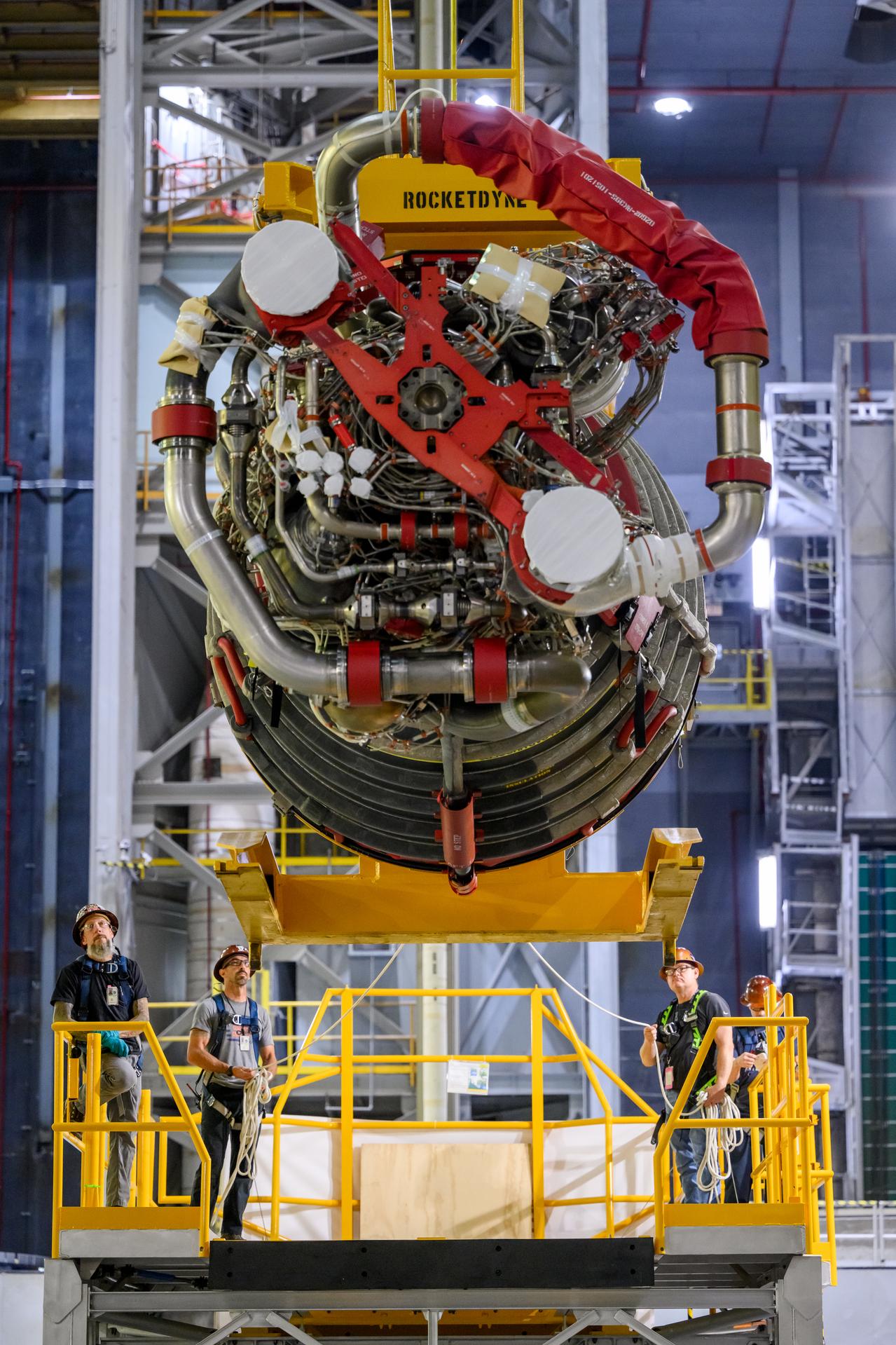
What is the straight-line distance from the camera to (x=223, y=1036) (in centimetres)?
857

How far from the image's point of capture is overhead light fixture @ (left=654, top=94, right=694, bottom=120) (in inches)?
952

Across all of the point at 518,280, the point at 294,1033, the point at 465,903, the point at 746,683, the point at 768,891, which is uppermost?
the point at 746,683

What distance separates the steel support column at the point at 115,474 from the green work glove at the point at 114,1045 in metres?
7.99

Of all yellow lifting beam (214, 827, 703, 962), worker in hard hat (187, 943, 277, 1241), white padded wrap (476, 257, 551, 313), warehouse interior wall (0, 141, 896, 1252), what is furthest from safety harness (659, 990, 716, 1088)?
warehouse interior wall (0, 141, 896, 1252)

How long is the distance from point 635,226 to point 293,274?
130 centimetres

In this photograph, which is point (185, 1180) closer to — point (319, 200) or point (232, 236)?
point (232, 236)

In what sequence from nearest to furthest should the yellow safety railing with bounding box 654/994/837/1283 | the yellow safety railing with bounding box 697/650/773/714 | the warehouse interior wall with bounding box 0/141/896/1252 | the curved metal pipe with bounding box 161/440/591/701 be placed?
1. the curved metal pipe with bounding box 161/440/591/701
2. the yellow safety railing with bounding box 654/994/837/1283
3. the warehouse interior wall with bounding box 0/141/896/1252
4. the yellow safety railing with bounding box 697/650/773/714

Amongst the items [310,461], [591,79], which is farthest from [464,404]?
[591,79]

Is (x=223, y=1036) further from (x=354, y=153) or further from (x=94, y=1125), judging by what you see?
(x=354, y=153)

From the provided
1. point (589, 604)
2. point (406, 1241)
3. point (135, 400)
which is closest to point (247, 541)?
point (589, 604)

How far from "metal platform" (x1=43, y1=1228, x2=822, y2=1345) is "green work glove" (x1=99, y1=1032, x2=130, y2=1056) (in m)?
1.45

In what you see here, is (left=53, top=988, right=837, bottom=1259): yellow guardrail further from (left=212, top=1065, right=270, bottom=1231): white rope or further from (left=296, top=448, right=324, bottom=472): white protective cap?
(left=296, top=448, right=324, bottom=472): white protective cap

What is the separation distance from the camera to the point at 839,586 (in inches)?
903

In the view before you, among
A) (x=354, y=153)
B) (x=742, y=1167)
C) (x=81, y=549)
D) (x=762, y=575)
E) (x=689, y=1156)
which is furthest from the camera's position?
(x=762, y=575)
